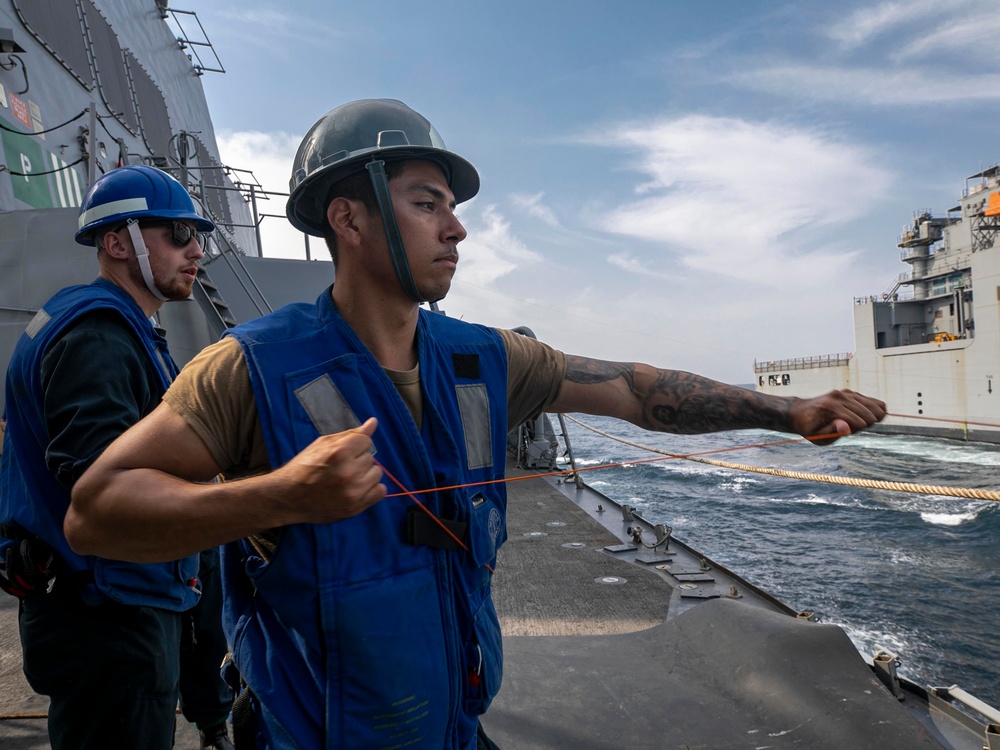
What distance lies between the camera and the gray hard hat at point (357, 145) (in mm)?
1770

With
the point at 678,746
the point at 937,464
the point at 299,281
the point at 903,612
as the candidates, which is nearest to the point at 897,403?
the point at 937,464

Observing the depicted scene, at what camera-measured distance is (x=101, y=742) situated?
194 cm

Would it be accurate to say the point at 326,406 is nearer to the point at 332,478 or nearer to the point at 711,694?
the point at 332,478

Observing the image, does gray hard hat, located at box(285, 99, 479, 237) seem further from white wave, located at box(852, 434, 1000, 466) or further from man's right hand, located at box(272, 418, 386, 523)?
white wave, located at box(852, 434, 1000, 466)

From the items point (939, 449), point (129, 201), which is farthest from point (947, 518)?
point (129, 201)

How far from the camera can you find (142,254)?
2477 mm

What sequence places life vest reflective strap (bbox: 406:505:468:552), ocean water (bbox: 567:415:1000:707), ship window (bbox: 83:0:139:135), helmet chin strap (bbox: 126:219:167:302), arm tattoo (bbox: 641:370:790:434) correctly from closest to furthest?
life vest reflective strap (bbox: 406:505:468:552), arm tattoo (bbox: 641:370:790:434), helmet chin strap (bbox: 126:219:167:302), ship window (bbox: 83:0:139:135), ocean water (bbox: 567:415:1000:707)

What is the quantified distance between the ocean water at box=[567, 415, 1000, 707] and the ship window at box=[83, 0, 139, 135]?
12.2 meters

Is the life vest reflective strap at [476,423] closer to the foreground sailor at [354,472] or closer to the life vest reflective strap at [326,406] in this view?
the foreground sailor at [354,472]

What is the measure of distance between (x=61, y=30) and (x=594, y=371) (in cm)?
1096

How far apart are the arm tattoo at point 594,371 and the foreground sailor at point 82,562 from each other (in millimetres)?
1378

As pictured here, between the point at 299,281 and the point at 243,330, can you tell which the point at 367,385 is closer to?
the point at 243,330

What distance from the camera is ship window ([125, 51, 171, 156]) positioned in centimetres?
1255

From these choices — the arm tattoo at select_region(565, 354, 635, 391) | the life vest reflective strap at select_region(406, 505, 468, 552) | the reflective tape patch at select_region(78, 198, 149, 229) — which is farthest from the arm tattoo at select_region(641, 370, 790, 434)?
the reflective tape patch at select_region(78, 198, 149, 229)
